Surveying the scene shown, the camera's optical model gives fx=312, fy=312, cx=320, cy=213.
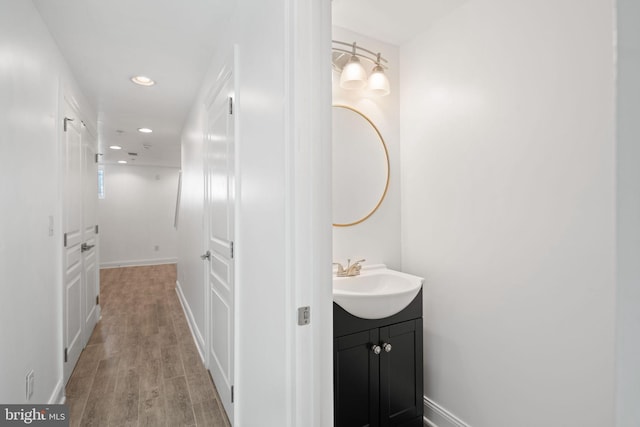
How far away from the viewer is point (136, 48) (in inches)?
80.7

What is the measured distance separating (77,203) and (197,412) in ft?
6.26

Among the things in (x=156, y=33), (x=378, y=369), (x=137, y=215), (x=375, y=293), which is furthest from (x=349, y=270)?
(x=137, y=215)

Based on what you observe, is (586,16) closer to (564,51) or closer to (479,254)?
(564,51)

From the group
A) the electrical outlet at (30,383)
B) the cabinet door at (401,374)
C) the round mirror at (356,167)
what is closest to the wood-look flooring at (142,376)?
the electrical outlet at (30,383)

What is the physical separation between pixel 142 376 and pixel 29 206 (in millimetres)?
1507

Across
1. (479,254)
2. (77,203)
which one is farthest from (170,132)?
(479,254)

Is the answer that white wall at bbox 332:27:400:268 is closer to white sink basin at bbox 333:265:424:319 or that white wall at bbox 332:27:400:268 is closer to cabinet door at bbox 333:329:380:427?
white sink basin at bbox 333:265:424:319

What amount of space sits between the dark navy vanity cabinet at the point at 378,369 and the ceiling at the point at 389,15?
62.3 inches

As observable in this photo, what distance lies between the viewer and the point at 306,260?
100cm

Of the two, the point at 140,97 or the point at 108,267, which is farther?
the point at 108,267

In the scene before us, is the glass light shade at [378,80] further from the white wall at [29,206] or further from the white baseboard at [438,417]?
the white baseboard at [438,417]

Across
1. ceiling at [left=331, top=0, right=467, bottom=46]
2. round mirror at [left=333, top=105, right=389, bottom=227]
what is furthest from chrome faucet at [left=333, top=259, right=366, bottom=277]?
ceiling at [left=331, top=0, right=467, bottom=46]

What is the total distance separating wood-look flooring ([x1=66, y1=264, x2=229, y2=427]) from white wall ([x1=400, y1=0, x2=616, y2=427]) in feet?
4.95

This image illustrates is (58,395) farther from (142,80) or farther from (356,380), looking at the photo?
(142,80)
